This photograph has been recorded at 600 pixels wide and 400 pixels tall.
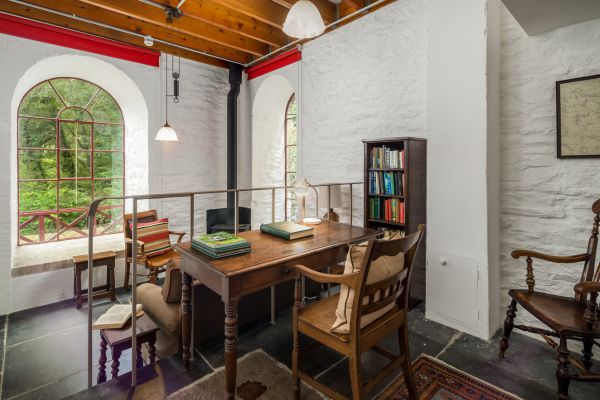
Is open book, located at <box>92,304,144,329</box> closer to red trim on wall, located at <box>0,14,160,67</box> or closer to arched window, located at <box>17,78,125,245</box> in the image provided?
arched window, located at <box>17,78,125,245</box>

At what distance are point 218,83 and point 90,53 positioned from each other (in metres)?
1.81

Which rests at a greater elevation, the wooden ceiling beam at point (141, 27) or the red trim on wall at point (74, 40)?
the wooden ceiling beam at point (141, 27)

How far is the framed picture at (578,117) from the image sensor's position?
6.94ft

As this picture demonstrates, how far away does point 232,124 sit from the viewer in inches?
205

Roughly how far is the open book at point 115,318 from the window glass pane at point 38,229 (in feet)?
9.71

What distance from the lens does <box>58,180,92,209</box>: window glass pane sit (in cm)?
430

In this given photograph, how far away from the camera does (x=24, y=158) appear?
401cm

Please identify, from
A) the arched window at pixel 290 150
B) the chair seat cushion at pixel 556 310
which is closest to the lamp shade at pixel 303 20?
the chair seat cushion at pixel 556 310

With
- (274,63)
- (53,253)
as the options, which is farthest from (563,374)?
(53,253)

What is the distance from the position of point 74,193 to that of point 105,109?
1.29 m

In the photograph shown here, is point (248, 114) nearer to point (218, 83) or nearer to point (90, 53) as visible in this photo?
point (218, 83)

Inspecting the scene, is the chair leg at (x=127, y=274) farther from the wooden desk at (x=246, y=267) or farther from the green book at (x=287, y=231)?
the green book at (x=287, y=231)

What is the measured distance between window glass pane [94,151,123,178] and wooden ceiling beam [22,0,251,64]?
5.82ft

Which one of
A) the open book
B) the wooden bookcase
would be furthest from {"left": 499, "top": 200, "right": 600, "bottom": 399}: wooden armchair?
the open book
